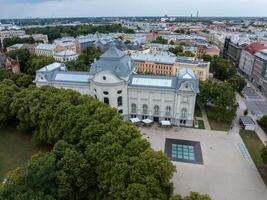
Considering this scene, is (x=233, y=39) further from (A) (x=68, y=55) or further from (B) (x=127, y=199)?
(B) (x=127, y=199)

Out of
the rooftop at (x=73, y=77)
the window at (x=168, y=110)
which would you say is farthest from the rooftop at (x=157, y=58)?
the rooftop at (x=73, y=77)

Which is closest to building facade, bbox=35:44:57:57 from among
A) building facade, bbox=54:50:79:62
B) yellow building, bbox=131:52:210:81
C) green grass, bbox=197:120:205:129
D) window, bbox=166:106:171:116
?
building facade, bbox=54:50:79:62

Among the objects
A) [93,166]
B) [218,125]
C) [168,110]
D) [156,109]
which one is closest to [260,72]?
[218,125]

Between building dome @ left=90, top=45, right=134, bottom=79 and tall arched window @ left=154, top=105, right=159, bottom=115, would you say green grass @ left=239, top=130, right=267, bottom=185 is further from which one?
building dome @ left=90, top=45, right=134, bottom=79

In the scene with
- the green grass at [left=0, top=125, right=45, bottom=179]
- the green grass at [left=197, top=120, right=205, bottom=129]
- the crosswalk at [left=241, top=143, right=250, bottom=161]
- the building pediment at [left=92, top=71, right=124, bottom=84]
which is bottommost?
the crosswalk at [left=241, top=143, right=250, bottom=161]

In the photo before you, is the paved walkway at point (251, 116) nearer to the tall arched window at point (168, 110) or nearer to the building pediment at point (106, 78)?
the tall arched window at point (168, 110)

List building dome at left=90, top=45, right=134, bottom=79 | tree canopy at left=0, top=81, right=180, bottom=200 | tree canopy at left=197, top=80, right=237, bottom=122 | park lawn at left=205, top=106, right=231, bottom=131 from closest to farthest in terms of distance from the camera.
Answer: tree canopy at left=0, top=81, right=180, bottom=200
building dome at left=90, top=45, right=134, bottom=79
park lawn at left=205, top=106, right=231, bottom=131
tree canopy at left=197, top=80, right=237, bottom=122
